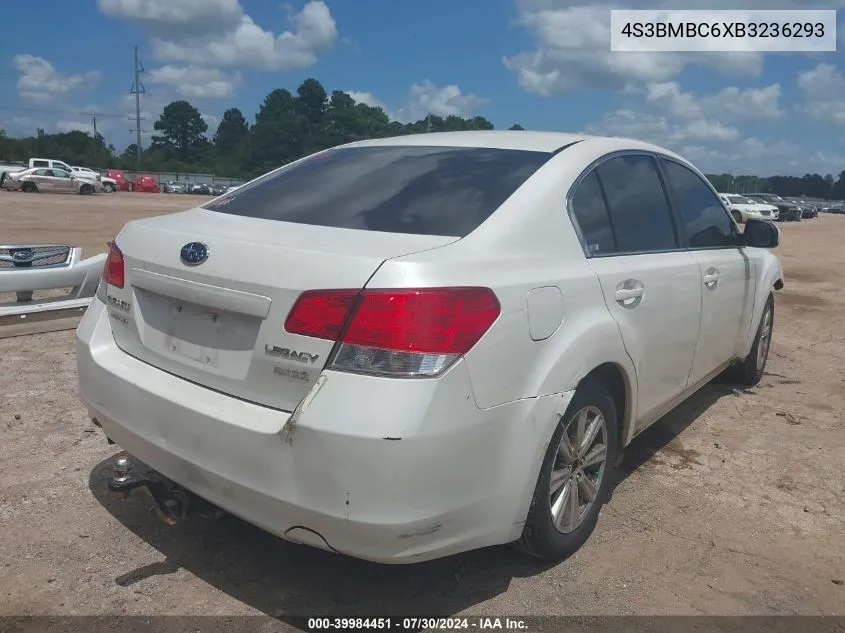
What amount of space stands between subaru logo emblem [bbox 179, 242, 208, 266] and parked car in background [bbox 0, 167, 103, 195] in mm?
41920

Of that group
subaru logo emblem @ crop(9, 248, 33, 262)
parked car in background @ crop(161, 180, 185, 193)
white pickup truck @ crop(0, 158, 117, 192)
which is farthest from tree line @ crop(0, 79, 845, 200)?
subaru logo emblem @ crop(9, 248, 33, 262)

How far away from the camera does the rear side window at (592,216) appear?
296cm

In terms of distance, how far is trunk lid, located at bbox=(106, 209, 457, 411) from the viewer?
7.36 ft

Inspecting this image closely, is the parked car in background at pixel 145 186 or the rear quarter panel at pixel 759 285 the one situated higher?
the parked car in background at pixel 145 186

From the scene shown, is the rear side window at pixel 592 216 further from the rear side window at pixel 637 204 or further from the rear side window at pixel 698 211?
the rear side window at pixel 698 211

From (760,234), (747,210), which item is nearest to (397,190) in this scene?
(760,234)

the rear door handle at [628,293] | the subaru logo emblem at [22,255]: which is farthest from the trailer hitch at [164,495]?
the subaru logo emblem at [22,255]

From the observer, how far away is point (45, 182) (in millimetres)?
39688

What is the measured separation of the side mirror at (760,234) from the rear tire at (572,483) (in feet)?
6.87

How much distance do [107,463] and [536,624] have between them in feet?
7.65

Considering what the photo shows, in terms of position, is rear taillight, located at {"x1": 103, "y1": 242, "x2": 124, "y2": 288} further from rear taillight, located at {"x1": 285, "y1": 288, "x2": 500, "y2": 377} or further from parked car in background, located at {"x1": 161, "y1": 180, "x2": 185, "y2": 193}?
parked car in background, located at {"x1": 161, "y1": 180, "x2": 185, "y2": 193}

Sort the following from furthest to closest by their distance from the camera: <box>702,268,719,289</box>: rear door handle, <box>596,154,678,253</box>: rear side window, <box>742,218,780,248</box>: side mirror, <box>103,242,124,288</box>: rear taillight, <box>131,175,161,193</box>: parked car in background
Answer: <box>131,175,161,193</box>: parked car in background → <box>742,218,780,248</box>: side mirror → <box>702,268,719,289</box>: rear door handle → <box>596,154,678,253</box>: rear side window → <box>103,242,124,288</box>: rear taillight

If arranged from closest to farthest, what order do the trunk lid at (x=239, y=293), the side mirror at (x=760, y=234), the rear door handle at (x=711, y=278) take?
the trunk lid at (x=239, y=293)
the rear door handle at (x=711, y=278)
the side mirror at (x=760, y=234)

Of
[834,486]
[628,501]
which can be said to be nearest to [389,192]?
[628,501]
